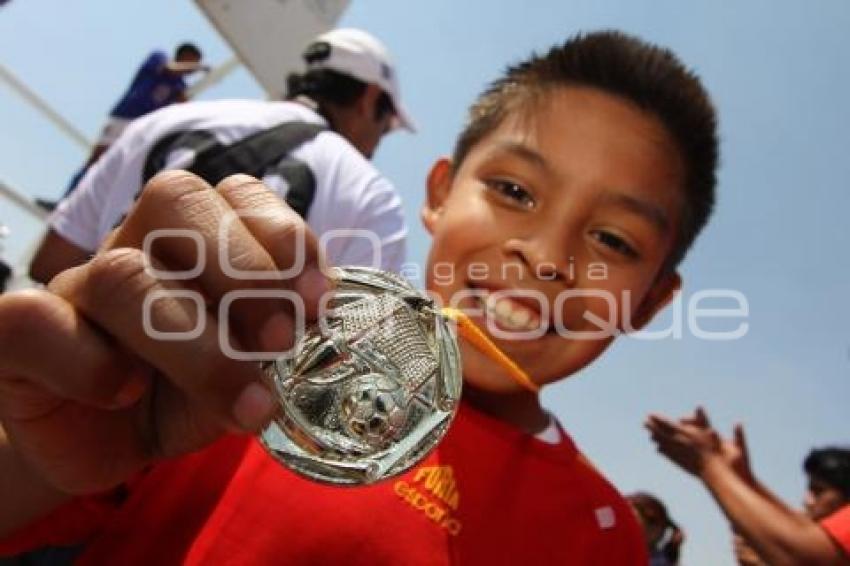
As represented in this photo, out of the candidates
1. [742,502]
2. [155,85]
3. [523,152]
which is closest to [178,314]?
[523,152]

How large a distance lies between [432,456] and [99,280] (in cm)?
57

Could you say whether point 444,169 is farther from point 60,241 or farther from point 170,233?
point 60,241

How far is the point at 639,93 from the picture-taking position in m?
1.20

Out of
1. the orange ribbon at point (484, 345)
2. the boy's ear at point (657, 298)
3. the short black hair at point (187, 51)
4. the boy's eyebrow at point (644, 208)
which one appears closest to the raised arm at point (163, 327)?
the orange ribbon at point (484, 345)

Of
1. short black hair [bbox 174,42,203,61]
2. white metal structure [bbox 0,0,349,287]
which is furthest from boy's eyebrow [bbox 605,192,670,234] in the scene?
short black hair [bbox 174,42,203,61]

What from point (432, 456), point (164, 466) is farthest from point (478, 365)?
point (164, 466)

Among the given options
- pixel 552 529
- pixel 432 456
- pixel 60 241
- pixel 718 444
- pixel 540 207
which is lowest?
pixel 718 444

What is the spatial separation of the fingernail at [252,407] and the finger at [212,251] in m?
0.03

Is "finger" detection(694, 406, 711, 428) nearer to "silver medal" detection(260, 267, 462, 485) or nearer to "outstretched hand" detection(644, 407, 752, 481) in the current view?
"outstretched hand" detection(644, 407, 752, 481)

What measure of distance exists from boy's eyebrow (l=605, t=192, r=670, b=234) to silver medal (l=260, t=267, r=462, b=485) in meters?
0.46

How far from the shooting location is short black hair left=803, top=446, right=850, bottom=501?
11.6ft

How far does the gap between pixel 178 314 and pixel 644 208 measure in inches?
28.7

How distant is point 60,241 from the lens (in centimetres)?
192

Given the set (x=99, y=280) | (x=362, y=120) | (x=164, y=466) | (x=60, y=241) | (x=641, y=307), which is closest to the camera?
(x=99, y=280)
